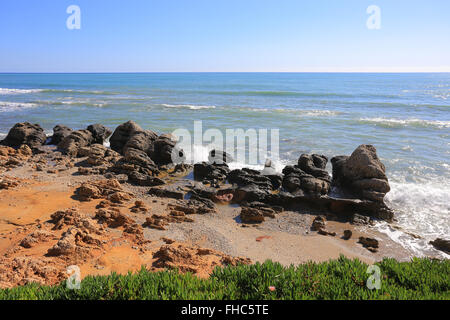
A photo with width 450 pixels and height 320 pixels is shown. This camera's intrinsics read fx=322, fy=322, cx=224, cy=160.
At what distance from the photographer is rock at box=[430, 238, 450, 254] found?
30.2 ft

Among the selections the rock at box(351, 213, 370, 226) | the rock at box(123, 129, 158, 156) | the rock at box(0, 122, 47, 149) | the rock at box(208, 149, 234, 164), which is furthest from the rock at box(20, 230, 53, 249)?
the rock at box(0, 122, 47, 149)

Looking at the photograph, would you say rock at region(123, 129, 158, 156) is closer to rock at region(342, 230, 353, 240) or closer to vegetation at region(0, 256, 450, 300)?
rock at region(342, 230, 353, 240)

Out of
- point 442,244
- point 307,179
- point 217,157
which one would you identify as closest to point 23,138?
point 217,157

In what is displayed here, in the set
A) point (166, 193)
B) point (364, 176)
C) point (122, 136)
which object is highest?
point (122, 136)

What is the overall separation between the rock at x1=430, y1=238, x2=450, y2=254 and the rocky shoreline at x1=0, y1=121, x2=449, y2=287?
24 millimetres

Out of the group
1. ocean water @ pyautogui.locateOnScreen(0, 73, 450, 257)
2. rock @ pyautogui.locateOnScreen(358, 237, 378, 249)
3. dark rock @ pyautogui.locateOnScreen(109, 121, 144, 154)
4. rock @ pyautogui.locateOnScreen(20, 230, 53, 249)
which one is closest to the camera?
rock @ pyautogui.locateOnScreen(20, 230, 53, 249)

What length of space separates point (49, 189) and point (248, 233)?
748 cm

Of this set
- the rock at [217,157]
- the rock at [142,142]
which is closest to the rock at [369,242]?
the rock at [217,157]

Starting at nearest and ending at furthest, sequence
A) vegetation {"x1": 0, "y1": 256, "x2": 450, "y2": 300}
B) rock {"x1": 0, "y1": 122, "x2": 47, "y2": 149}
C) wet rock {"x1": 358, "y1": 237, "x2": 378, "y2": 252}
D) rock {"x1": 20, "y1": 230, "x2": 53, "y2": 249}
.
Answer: vegetation {"x1": 0, "y1": 256, "x2": 450, "y2": 300}
rock {"x1": 20, "y1": 230, "x2": 53, "y2": 249}
wet rock {"x1": 358, "y1": 237, "x2": 378, "y2": 252}
rock {"x1": 0, "y1": 122, "x2": 47, "y2": 149}

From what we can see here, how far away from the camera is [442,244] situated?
9297 mm

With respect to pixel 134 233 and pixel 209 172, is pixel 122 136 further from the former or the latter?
pixel 134 233

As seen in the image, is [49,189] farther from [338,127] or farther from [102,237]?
[338,127]

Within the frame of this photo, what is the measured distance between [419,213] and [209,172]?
825cm
